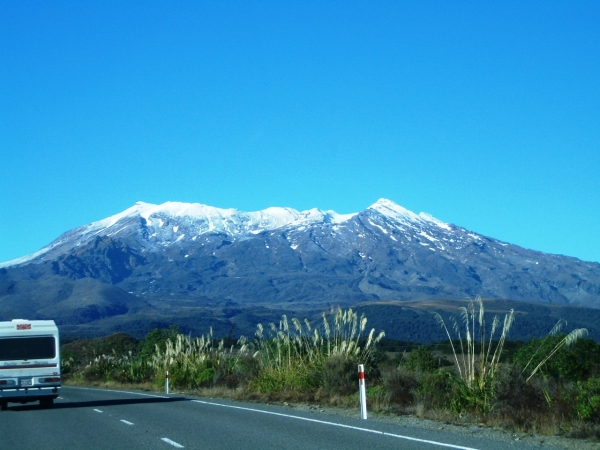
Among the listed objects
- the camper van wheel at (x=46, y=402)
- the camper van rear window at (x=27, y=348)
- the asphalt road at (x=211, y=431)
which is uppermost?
the camper van rear window at (x=27, y=348)

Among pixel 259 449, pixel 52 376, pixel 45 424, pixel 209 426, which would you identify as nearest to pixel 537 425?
pixel 259 449

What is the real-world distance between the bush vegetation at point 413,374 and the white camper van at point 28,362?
531 cm

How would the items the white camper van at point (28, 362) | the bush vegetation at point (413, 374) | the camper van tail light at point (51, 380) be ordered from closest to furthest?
the bush vegetation at point (413, 374)
the white camper van at point (28, 362)
the camper van tail light at point (51, 380)

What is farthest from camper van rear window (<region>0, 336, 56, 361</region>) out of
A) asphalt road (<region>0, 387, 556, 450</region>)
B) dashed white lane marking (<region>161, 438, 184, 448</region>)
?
dashed white lane marking (<region>161, 438, 184, 448</region>)

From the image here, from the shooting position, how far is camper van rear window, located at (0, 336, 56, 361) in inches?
857

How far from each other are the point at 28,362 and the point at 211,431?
9.13 metres

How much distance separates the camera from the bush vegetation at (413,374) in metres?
14.4

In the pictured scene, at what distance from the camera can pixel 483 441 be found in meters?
12.4

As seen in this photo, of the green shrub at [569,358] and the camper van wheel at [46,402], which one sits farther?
the green shrub at [569,358]

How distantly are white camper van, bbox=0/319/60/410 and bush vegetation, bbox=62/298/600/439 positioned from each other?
5311mm

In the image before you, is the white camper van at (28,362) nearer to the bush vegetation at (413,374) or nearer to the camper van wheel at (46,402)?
the camper van wheel at (46,402)

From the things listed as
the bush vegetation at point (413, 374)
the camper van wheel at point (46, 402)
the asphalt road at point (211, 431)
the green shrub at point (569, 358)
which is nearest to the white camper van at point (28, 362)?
the camper van wheel at point (46, 402)

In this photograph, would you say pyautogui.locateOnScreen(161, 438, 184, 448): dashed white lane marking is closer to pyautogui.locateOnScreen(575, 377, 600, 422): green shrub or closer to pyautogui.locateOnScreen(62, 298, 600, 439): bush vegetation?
pyautogui.locateOnScreen(62, 298, 600, 439): bush vegetation

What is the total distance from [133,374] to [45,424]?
68.7 feet
